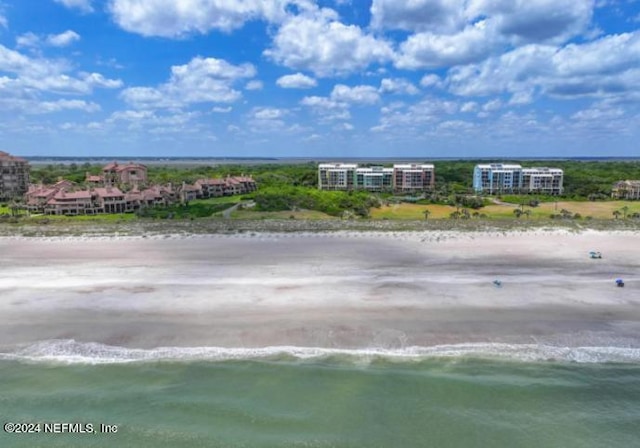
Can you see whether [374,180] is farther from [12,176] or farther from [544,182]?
[12,176]

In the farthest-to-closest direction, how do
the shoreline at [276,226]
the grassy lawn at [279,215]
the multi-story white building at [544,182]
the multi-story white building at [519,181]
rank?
the multi-story white building at [519,181] < the multi-story white building at [544,182] < the grassy lawn at [279,215] < the shoreline at [276,226]

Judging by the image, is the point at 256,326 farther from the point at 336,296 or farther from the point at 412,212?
the point at 412,212

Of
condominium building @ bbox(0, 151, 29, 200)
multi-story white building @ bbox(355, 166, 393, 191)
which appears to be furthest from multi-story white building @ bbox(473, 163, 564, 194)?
condominium building @ bbox(0, 151, 29, 200)

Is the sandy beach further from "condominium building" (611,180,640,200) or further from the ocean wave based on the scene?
"condominium building" (611,180,640,200)

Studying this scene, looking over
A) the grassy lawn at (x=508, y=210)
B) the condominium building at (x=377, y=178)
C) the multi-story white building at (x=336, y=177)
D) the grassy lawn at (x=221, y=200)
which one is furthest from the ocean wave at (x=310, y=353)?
the multi-story white building at (x=336, y=177)

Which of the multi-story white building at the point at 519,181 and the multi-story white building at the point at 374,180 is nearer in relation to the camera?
the multi-story white building at the point at 519,181

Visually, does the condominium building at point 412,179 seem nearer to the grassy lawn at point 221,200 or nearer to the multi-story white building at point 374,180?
the multi-story white building at point 374,180

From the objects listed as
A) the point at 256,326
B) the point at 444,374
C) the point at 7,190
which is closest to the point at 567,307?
the point at 444,374
